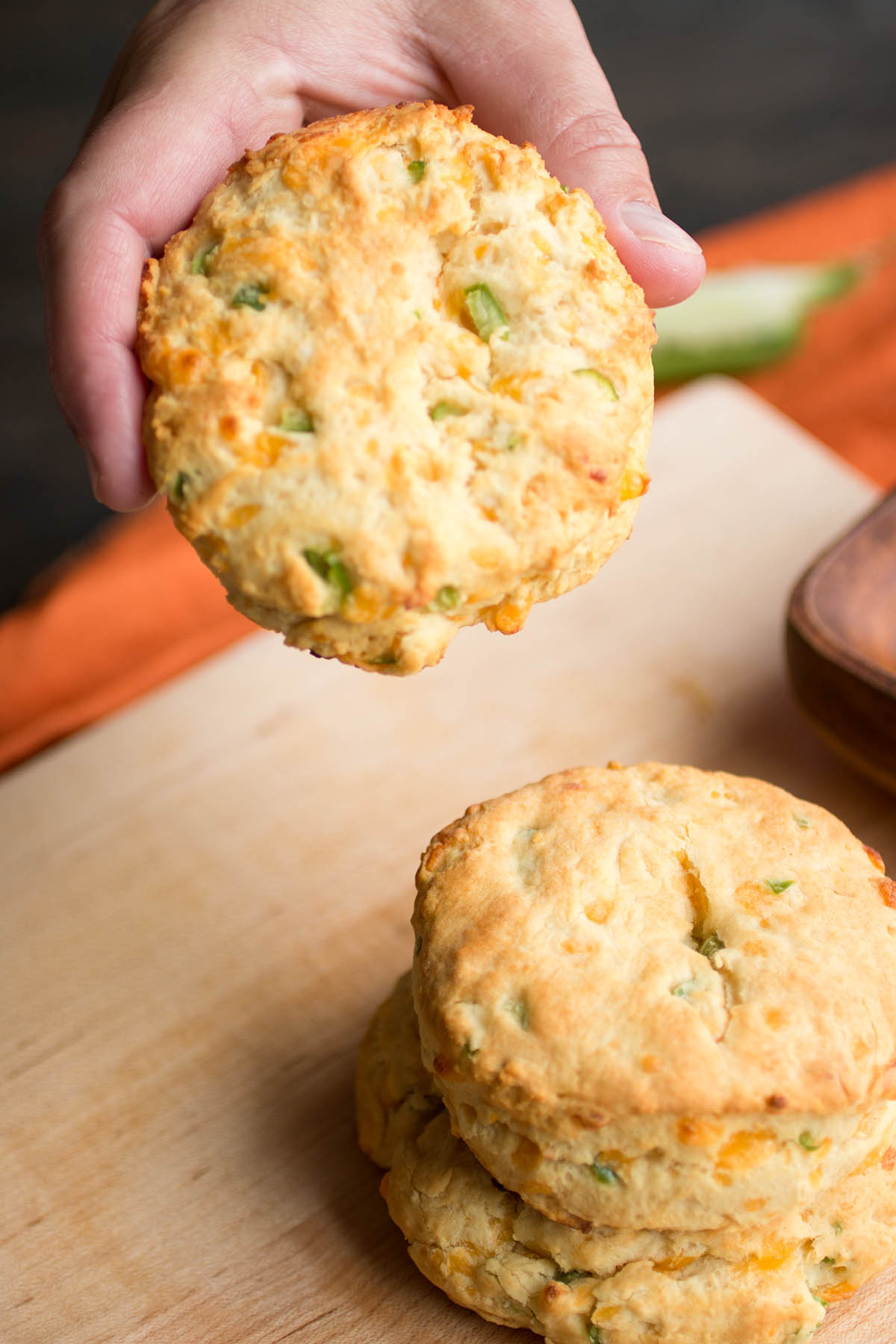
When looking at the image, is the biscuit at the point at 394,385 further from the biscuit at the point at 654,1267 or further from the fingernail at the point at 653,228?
the biscuit at the point at 654,1267

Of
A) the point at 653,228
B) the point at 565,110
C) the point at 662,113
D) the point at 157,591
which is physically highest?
the point at 565,110

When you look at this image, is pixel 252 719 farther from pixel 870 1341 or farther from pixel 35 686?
pixel 870 1341

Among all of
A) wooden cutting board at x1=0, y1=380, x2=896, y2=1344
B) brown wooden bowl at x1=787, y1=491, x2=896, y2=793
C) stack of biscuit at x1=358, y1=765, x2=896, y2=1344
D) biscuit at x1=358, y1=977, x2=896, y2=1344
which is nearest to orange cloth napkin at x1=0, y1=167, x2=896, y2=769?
wooden cutting board at x1=0, y1=380, x2=896, y2=1344

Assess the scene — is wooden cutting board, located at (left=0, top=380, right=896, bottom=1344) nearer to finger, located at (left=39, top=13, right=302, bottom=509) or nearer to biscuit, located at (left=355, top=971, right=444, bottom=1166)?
biscuit, located at (left=355, top=971, right=444, bottom=1166)

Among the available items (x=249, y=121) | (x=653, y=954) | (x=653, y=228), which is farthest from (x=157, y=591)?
(x=653, y=954)

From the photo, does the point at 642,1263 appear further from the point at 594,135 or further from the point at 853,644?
the point at 594,135

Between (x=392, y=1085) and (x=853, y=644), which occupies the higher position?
(x=392, y=1085)
